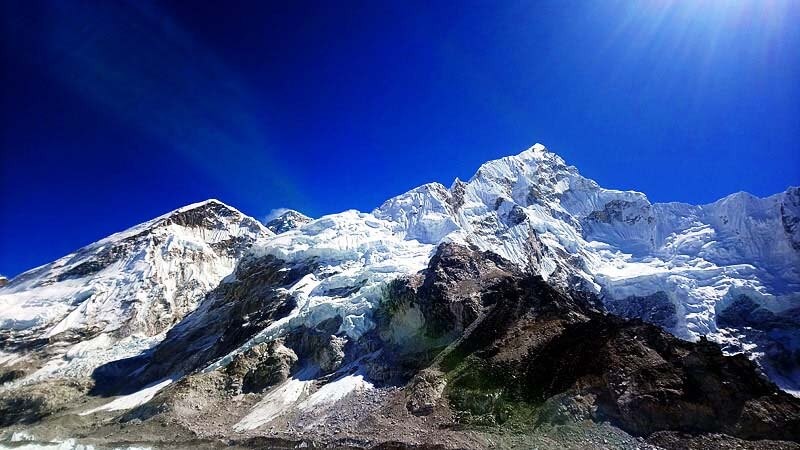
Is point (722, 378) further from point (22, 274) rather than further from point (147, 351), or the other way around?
point (22, 274)

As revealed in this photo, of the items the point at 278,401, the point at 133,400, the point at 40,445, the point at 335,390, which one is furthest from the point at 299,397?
the point at 40,445

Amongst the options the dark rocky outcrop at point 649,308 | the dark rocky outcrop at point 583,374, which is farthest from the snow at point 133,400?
the dark rocky outcrop at point 649,308

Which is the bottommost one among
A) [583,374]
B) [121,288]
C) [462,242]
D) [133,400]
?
[583,374]

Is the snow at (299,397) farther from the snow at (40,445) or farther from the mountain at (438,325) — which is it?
the snow at (40,445)

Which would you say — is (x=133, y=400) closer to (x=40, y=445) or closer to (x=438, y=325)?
(x=40, y=445)

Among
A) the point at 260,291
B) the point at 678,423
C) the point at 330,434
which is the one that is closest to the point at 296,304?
the point at 260,291

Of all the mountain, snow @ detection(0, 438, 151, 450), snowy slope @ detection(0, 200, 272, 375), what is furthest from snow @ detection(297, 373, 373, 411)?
snowy slope @ detection(0, 200, 272, 375)
